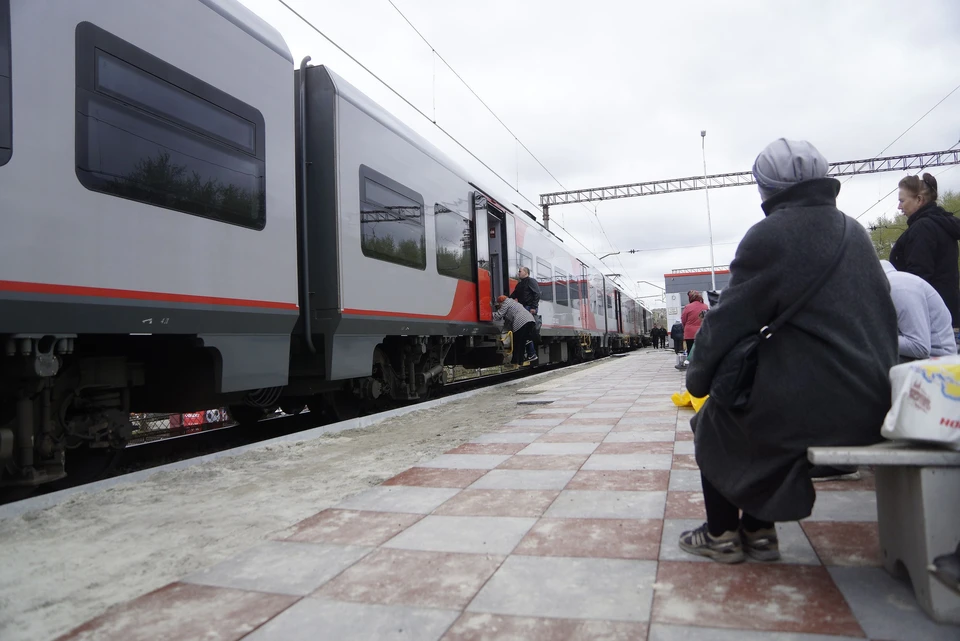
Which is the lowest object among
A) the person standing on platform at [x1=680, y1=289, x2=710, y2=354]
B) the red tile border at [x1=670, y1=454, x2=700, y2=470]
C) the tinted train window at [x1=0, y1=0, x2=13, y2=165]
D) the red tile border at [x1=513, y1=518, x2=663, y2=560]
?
the red tile border at [x1=513, y1=518, x2=663, y2=560]

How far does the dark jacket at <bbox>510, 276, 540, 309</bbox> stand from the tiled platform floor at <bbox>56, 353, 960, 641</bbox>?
8.03m

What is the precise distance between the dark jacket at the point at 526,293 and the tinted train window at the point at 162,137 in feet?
22.8

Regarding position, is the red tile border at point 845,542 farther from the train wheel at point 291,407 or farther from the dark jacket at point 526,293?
the dark jacket at point 526,293

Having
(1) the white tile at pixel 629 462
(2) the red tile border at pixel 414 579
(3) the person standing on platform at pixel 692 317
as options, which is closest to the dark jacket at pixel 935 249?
(1) the white tile at pixel 629 462

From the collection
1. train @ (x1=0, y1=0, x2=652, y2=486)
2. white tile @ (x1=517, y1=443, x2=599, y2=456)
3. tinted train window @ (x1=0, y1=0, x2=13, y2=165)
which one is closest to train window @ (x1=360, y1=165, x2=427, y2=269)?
train @ (x1=0, y1=0, x2=652, y2=486)

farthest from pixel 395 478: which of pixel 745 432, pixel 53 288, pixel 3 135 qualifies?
pixel 3 135

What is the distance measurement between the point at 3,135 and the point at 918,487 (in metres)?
4.15

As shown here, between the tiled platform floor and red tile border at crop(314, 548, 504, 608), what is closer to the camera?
the tiled platform floor

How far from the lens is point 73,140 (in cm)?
374

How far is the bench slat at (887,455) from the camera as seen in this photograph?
1.93 m

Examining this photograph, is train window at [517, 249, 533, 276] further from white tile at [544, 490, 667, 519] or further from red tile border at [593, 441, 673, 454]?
white tile at [544, 490, 667, 519]

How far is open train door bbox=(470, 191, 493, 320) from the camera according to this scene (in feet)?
33.2

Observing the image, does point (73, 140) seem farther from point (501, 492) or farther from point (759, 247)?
point (759, 247)

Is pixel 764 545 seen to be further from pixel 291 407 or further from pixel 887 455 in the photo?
pixel 291 407
